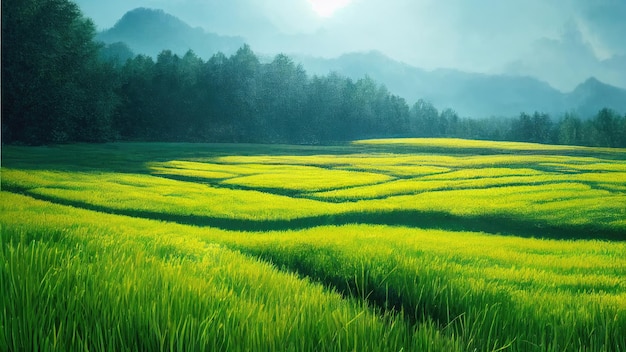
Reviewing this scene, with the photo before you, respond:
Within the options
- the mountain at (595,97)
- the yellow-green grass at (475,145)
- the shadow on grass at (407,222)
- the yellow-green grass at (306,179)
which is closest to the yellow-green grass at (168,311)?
the shadow on grass at (407,222)

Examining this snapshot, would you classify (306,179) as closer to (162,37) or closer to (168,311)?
(162,37)

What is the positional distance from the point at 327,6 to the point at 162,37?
1729 millimetres

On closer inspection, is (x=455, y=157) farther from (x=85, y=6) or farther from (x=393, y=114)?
(x=85, y=6)

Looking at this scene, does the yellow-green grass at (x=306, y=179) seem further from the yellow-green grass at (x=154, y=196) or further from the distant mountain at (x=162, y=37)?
A: the distant mountain at (x=162, y=37)

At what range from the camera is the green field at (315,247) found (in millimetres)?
2285

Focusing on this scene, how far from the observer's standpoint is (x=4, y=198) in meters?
4.99

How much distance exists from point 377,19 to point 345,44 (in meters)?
0.40

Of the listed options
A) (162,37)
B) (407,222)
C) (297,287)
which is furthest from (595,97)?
(162,37)

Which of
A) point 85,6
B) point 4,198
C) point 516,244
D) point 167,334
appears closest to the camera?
point 167,334

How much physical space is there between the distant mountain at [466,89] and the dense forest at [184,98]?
94 millimetres

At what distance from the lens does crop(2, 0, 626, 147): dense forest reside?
534 centimetres

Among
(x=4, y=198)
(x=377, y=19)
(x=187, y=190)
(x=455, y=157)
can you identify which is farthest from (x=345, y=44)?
(x=4, y=198)

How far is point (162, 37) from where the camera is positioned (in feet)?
17.6

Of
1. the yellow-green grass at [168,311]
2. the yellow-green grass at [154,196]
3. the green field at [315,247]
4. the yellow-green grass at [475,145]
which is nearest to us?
the yellow-green grass at [168,311]
